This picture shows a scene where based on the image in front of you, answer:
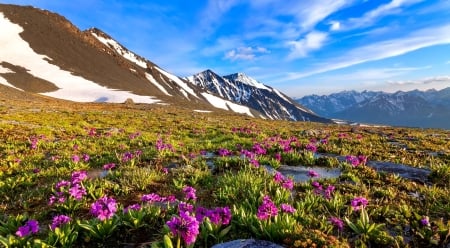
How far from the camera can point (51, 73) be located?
11838 cm

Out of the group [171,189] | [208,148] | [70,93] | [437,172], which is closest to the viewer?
[171,189]

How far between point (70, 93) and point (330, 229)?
10644 cm

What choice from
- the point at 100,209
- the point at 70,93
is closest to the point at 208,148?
the point at 100,209

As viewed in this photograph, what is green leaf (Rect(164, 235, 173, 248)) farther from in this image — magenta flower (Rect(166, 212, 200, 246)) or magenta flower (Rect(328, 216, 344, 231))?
magenta flower (Rect(328, 216, 344, 231))

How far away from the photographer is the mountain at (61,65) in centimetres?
9894

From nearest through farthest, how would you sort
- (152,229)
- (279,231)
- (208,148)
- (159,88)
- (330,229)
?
(279,231) → (330,229) → (152,229) → (208,148) → (159,88)

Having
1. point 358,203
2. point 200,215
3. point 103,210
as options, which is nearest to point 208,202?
point 200,215

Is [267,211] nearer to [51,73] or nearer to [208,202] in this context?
[208,202]

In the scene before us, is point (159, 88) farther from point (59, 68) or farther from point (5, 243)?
point (5, 243)

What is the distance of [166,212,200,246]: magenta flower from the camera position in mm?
4285

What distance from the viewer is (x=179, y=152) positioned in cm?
1302

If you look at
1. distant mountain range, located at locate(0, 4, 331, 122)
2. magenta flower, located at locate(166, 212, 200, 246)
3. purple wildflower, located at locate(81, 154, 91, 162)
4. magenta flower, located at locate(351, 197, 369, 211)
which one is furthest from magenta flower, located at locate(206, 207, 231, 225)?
distant mountain range, located at locate(0, 4, 331, 122)

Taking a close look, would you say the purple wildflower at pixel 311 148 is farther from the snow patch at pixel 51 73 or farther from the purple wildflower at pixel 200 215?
the snow patch at pixel 51 73

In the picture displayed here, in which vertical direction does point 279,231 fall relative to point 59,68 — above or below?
below
